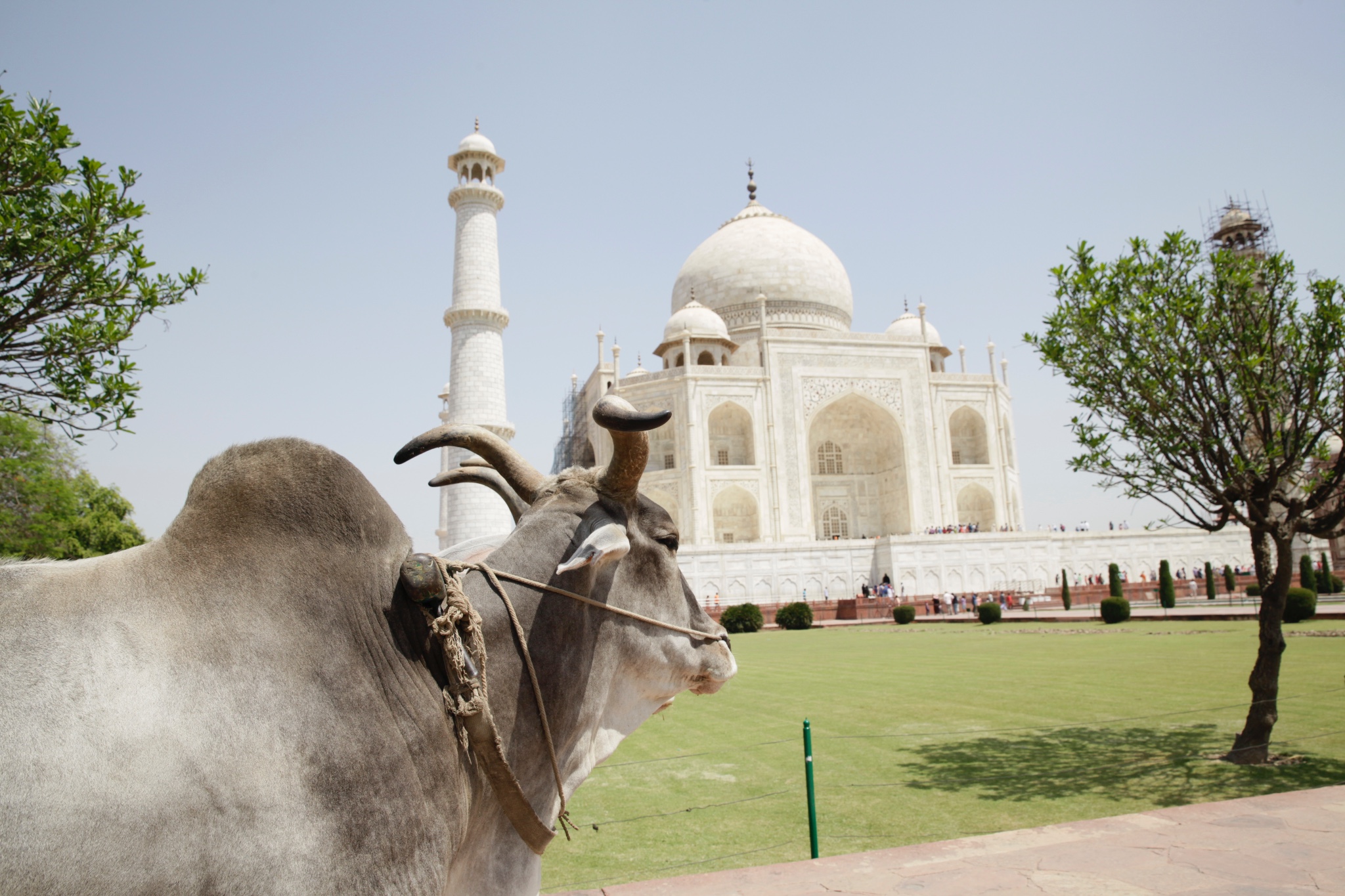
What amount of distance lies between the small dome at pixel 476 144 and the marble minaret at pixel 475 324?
0.06ft

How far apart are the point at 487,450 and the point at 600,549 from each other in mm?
437

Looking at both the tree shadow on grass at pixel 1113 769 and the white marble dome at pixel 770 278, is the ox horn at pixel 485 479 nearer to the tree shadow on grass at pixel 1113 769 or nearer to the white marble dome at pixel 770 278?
the tree shadow on grass at pixel 1113 769

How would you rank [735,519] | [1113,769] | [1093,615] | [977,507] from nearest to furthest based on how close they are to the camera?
[1113,769]
[1093,615]
[735,519]
[977,507]

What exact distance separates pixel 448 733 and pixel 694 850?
3.24m

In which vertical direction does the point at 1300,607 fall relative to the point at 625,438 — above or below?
below

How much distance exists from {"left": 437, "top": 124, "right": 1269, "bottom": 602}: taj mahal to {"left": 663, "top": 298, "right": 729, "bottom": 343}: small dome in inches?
2.4

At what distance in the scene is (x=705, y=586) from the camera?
84.6 feet

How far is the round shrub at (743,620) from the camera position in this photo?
70.3ft

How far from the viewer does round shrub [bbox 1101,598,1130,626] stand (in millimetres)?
17578

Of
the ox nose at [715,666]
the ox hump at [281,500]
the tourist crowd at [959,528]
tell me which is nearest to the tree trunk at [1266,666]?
the ox nose at [715,666]

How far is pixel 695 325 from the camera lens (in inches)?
1340

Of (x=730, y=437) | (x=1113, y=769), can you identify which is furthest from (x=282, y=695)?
(x=730, y=437)

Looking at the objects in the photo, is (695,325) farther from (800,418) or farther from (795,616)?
(795,616)

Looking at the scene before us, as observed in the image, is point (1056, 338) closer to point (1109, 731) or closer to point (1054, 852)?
point (1109, 731)
